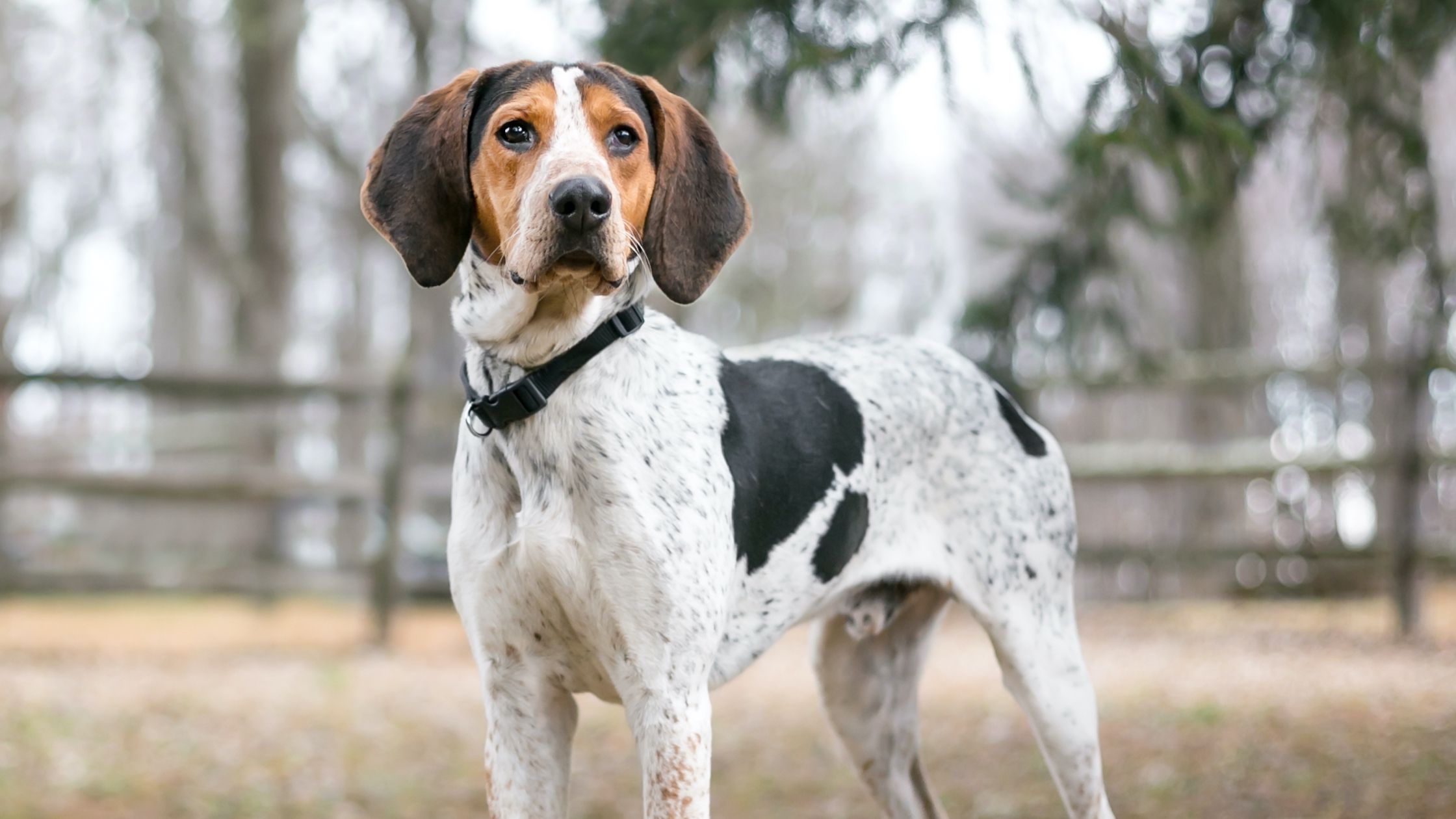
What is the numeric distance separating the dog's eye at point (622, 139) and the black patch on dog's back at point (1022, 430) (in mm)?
1340

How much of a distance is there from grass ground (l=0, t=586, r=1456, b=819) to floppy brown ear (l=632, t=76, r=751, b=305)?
8.04 feet

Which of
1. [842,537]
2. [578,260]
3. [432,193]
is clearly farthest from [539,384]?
[842,537]

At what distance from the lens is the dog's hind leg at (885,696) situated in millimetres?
3686

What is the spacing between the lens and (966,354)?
634 cm

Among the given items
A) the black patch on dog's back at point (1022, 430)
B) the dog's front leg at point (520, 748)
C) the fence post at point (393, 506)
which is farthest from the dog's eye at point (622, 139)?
the fence post at point (393, 506)

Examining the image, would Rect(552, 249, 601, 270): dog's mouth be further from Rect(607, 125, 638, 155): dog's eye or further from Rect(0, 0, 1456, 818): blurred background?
Rect(0, 0, 1456, 818): blurred background

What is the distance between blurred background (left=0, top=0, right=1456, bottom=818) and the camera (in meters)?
4.85

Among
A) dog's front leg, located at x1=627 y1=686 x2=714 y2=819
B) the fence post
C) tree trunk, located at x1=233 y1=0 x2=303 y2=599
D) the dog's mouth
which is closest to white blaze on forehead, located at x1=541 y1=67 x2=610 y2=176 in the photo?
the dog's mouth

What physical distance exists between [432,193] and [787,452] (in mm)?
1014

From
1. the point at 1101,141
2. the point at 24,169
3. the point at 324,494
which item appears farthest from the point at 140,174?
the point at 1101,141

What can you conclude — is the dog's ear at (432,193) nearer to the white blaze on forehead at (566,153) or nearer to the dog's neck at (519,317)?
the dog's neck at (519,317)

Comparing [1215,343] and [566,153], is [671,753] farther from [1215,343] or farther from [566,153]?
[1215,343]

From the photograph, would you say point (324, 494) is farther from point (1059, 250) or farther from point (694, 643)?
point (694, 643)

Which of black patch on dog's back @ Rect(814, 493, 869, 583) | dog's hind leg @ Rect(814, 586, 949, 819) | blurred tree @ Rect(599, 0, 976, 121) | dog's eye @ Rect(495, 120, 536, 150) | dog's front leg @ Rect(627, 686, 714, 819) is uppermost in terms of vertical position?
blurred tree @ Rect(599, 0, 976, 121)
